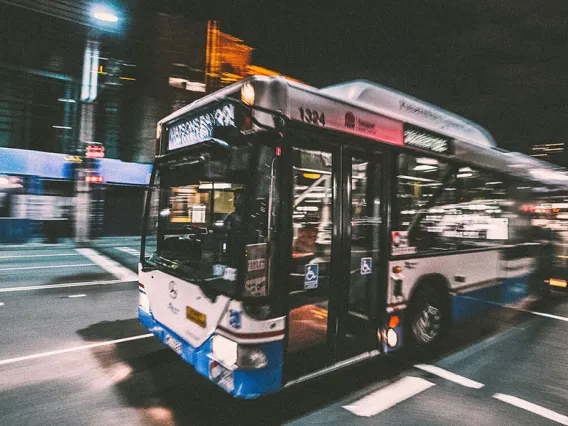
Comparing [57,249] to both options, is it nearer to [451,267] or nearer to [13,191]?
[13,191]

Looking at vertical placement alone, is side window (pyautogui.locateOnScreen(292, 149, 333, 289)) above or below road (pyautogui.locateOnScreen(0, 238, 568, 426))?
above

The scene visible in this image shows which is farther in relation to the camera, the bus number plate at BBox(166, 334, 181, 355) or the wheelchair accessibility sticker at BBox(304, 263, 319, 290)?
the bus number plate at BBox(166, 334, 181, 355)

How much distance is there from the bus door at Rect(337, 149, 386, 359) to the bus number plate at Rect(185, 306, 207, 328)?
140 centimetres

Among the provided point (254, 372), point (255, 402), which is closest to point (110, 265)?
point (255, 402)

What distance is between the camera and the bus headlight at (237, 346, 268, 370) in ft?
10.2

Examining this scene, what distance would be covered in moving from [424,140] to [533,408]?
3281mm

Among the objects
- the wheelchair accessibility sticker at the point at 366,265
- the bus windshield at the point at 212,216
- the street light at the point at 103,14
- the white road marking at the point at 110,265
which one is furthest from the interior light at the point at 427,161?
the street light at the point at 103,14

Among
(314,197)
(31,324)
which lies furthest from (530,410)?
(31,324)

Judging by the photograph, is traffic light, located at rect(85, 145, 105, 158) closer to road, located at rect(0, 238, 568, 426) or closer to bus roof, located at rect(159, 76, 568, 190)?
road, located at rect(0, 238, 568, 426)

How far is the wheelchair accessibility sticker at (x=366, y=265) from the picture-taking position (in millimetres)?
4191

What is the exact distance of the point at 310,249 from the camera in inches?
146

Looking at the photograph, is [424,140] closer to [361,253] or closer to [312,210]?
[361,253]

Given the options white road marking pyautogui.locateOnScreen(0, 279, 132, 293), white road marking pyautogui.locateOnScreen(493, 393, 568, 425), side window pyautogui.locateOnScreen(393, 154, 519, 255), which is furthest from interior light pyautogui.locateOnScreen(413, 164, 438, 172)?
white road marking pyautogui.locateOnScreen(0, 279, 132, 293)

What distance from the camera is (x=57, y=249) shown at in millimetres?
15656
